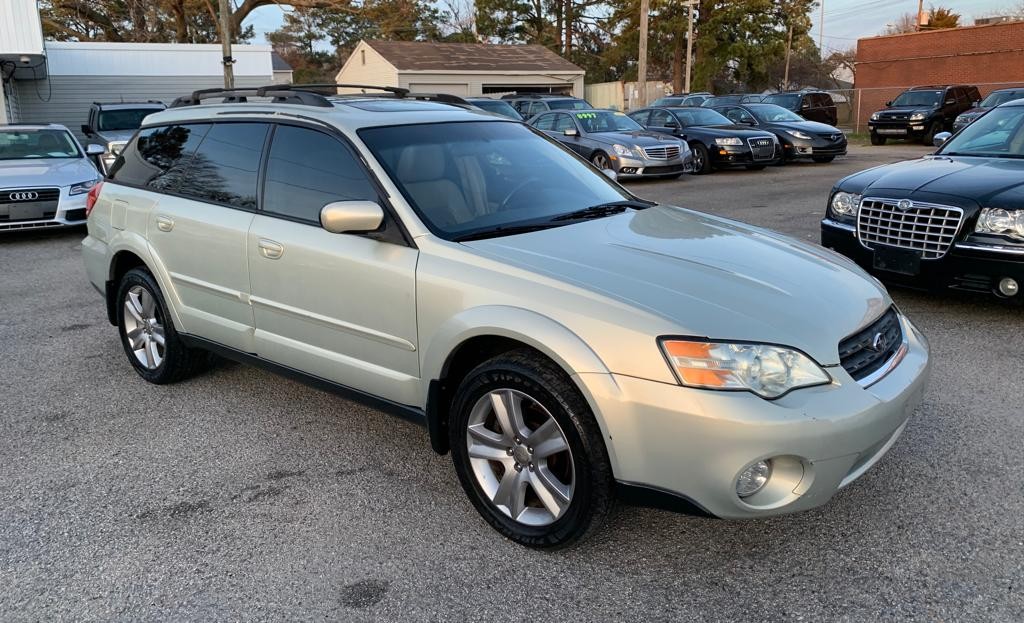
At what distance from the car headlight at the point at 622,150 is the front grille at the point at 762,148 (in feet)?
10.8

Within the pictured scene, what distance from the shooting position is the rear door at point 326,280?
3.48 meters

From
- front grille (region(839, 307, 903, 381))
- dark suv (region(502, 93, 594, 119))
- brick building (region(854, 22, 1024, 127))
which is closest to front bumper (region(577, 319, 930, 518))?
front grille (region(839, 307, 903, 381))

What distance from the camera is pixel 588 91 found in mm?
49531

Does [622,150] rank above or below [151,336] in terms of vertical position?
above

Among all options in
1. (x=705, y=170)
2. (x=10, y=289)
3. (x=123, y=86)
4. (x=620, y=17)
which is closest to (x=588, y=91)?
(x=620, y=17)

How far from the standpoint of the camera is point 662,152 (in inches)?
624

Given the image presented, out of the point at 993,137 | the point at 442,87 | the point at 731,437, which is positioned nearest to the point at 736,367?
the point at 731,437

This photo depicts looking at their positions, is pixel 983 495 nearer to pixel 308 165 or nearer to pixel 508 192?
pixel 508 192

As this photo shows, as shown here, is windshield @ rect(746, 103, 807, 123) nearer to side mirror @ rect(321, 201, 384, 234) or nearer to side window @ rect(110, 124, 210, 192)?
side window @ rect(110, 124, 210, 192)

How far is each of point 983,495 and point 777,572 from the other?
1134 millimetres

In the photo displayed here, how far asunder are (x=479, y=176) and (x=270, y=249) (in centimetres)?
108

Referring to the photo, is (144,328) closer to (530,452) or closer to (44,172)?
(530,452)

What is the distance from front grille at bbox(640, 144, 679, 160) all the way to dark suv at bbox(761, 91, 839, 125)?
11.5 m

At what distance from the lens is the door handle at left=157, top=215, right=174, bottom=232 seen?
4.59 m
